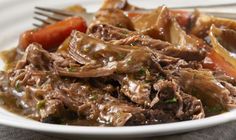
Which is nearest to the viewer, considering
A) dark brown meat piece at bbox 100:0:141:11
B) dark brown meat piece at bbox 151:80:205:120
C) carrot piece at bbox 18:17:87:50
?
dark brown meat piece at bbox 151:80:205:120

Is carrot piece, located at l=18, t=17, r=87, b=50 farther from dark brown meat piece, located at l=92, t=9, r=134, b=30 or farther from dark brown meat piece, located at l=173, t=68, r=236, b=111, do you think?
dark brown meat piece, located at l=173, t=68, r=236, b=111

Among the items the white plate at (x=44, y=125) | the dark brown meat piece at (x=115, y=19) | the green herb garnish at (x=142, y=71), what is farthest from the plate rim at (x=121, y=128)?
the dark brown meat piece at (x=115, y=19)

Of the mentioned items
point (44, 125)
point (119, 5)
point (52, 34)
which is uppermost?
point (44, 125)

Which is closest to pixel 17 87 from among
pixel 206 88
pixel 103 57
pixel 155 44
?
pixel 103 57

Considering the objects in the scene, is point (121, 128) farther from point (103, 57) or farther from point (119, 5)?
point (119, 5)

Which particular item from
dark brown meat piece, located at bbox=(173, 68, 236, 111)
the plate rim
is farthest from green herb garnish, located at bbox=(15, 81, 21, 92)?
dark brown meat piece, located at bbox=(173, 68, 236, 111)

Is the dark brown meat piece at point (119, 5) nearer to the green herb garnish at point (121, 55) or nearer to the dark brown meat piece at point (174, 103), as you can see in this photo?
the green herb garnish at point (121, 55)

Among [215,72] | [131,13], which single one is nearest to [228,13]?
[131,13]

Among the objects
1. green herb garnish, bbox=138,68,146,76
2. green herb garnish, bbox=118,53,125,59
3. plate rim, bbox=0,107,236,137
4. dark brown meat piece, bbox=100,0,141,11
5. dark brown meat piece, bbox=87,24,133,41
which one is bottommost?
dark brown meat piece, bbox=100,0,141,11
